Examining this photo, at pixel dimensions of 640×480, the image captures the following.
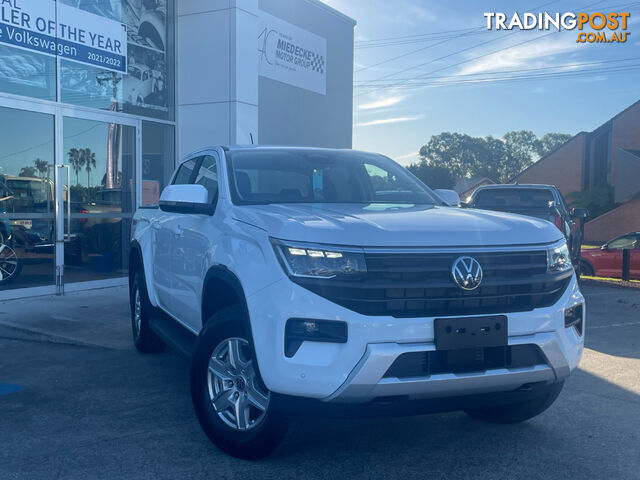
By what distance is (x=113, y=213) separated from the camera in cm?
1127

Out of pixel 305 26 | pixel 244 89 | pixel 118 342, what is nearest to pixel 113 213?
pixel 244 89

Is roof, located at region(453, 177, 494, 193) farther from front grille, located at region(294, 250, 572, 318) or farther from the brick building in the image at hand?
front grille, located at region(294, 250, 572, 318)

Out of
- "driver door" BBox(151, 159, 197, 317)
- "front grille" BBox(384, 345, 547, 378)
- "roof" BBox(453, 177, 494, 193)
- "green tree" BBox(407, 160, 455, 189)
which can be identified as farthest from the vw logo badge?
"roof" BBox(453, 177, 494, 193)

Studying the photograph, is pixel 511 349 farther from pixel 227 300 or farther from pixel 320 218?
pixel 227 300

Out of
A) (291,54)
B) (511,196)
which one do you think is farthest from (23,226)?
(511,196)

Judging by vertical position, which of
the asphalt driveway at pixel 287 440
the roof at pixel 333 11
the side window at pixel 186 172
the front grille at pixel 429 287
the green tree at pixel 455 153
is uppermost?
the green tree at pixel 455 153

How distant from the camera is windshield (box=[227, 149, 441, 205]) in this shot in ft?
15.6

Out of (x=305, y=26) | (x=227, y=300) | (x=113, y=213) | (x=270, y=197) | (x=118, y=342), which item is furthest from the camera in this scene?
(x=305, y=26)

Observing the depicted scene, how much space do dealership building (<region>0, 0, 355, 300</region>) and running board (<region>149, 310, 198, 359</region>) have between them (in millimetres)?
4638

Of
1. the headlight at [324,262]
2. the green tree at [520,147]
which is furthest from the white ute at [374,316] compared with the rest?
the green tree at [520,147]

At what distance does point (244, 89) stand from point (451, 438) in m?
8.87

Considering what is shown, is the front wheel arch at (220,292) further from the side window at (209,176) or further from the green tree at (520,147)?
the green tree at (520,147)

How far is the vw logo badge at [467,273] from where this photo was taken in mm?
3516

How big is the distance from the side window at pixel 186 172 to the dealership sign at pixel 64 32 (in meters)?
4.62
